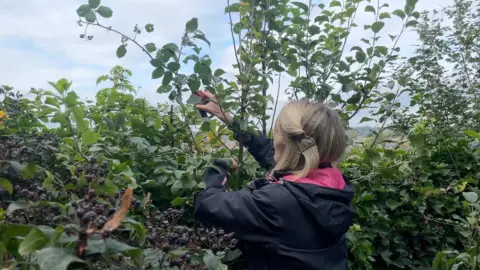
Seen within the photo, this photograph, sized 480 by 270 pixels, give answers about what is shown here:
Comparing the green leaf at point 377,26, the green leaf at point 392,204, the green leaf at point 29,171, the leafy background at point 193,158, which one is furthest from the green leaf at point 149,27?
the green leaf at point 392,204

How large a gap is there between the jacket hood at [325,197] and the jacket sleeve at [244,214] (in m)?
0.14

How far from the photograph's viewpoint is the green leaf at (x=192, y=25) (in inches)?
95.6

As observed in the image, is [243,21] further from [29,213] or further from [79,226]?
[79,226]

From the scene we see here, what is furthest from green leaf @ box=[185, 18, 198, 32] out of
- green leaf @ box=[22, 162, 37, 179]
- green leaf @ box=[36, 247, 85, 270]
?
green leaf @ box=[36, 247, 85, 270]

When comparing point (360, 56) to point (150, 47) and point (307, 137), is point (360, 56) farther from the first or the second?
point (150, 47)

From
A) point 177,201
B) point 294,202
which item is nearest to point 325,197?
point 294,202

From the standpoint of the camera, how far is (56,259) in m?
0.97

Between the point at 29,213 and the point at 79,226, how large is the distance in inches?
14.7

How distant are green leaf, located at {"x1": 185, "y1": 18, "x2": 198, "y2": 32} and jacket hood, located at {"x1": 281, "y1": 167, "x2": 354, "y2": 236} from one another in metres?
0.78

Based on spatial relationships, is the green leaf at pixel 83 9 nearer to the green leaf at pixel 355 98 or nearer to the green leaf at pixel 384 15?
the green leaf at pixel 355 98

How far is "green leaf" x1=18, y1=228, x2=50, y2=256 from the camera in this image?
1043mm

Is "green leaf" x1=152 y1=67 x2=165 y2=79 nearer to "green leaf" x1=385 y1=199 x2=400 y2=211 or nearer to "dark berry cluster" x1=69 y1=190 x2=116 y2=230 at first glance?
"dark berry cluster" x1=69 y1=190 x2=116 y2=230

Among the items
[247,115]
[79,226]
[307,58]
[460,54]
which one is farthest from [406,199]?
[79,226]

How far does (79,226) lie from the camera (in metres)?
1.02
